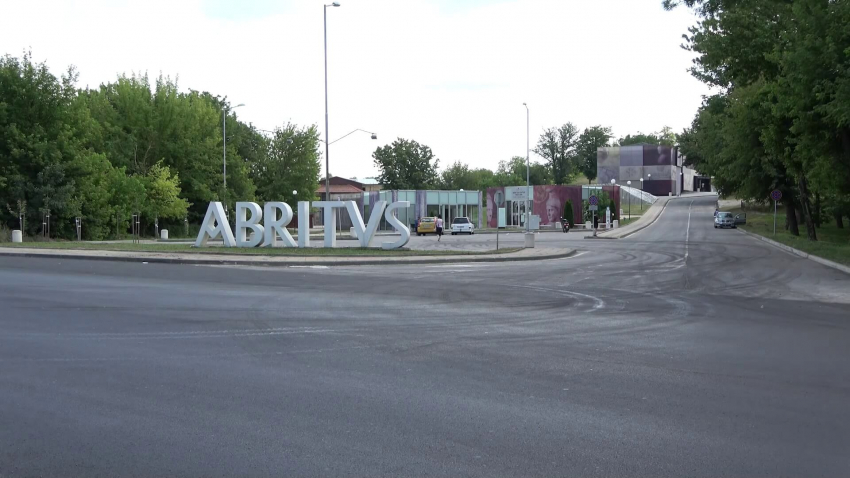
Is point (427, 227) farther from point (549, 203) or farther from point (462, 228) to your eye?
point (549, 203)

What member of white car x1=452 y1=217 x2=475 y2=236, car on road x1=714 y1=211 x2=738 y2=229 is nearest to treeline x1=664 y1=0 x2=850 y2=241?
white car x1=452 y1=217 x2=475 y2=236

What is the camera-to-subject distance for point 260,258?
29047mm

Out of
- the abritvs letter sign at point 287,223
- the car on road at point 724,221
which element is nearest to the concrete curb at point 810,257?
the abritvs letter sign at point 287,223

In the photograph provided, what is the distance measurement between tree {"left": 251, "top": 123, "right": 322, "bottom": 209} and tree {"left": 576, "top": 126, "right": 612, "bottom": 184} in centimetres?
8947

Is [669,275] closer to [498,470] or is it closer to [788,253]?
[788,253]

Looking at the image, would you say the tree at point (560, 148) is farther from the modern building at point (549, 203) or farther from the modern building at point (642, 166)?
the modern building at point (549, 203)

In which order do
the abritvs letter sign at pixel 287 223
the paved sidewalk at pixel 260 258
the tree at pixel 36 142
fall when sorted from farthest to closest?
the tree at pixel 36 142 → the abritvs letter sign at pixel 287 223 → the paved sidewalk at pixel 260 258

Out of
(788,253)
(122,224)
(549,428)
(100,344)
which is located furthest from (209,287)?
(122,224)

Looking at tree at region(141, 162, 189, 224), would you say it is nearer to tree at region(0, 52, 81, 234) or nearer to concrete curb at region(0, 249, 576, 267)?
tree at region(0, 52, 81, 234)

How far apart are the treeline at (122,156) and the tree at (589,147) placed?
8901cm

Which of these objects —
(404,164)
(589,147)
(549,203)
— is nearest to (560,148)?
(589,147)

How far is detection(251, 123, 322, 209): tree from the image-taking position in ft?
259

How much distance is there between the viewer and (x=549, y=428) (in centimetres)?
675

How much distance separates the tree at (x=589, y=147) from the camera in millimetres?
158000
